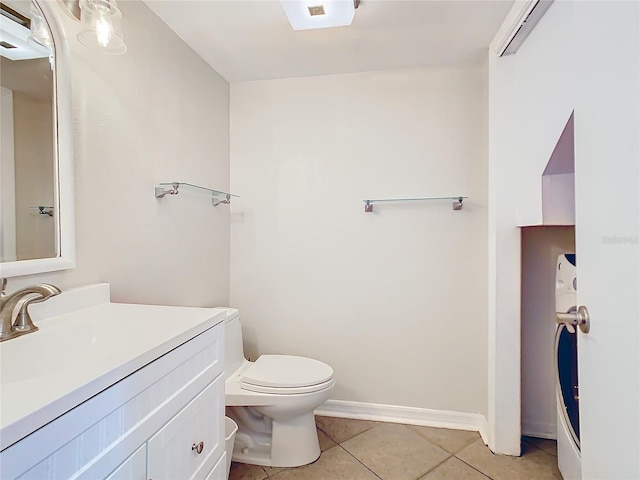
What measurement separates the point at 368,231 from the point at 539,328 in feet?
3.57

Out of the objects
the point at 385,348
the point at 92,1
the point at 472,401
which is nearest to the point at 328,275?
the point at 385,348

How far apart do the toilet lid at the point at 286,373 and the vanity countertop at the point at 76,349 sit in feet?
2.17

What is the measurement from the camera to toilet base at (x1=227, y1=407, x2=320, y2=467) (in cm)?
174

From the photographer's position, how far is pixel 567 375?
1640 mm

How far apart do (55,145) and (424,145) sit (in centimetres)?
178

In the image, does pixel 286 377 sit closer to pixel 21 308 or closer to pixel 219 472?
pixel 219 472

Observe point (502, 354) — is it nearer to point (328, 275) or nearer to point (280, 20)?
point (328, 275)

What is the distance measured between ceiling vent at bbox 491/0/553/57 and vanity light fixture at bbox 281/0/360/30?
26.5 inches

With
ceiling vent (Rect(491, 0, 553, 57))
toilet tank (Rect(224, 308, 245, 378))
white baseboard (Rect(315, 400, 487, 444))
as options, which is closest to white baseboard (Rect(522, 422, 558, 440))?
white baseboard (Rect(315, 400, 487, 444))

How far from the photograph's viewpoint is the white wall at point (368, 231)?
2.08m

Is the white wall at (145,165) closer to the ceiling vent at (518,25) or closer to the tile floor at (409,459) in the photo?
the tile floor at (409,459)

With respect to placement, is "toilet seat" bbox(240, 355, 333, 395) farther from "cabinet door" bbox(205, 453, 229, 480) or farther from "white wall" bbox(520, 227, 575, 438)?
"white wall" bbox(520, 227, 575, 438)

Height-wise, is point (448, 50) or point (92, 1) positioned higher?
point (448, 50)

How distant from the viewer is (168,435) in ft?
2.92
